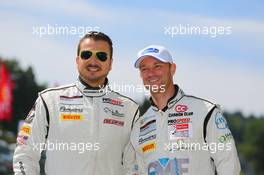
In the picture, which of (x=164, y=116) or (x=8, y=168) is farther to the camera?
(x=8, y=168)

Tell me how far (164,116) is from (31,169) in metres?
1.45

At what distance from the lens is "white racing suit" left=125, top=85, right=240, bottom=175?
18.2ft

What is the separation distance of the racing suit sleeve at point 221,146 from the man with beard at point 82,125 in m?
0.98

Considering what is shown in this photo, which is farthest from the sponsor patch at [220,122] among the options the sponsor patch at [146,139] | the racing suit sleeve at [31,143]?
the racing suit sleeve at [31,143]

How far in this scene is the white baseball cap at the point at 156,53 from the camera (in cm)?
593

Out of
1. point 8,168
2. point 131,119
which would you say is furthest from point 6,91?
point 131,119

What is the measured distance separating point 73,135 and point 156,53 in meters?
1.20

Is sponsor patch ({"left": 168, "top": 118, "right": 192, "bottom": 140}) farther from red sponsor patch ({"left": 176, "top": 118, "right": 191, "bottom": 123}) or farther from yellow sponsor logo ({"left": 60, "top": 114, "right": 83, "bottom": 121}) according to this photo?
yellow sponsor logo ({"left": 60, "top": 114, "right": 83, "bottom": 121})

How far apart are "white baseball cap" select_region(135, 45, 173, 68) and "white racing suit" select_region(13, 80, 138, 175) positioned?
54cm

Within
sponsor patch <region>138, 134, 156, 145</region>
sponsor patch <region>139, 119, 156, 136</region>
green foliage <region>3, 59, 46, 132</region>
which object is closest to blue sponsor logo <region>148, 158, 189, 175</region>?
sponsor patch <region>138, 134, 156, 145</region>

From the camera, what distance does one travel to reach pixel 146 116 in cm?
612

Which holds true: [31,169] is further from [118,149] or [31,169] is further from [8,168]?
[8,168]

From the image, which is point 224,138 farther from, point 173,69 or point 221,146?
point 173,69

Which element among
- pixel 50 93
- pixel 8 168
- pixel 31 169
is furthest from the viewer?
pixel 8 168
